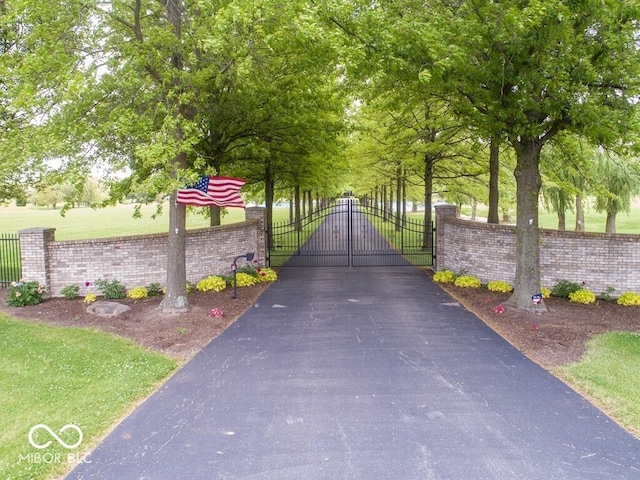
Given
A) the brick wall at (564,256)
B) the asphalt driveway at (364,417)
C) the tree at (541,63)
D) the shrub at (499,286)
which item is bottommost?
the asphalt driveway at (364,417)

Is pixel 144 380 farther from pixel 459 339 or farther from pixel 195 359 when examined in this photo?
pixel 459 339

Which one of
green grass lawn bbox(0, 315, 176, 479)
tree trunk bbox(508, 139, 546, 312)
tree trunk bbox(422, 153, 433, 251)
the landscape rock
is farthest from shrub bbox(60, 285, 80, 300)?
tree trunk bbox(422, 153, 433, 251)

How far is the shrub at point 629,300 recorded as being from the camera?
9258mm

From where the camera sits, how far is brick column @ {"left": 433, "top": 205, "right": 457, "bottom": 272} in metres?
12.9

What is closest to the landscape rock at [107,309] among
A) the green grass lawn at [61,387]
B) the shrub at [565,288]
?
the green grass lawn at [61,387]

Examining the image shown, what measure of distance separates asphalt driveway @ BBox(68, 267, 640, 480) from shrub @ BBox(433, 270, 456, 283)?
13.8 ft

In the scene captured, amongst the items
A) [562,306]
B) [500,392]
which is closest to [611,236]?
[562,306]

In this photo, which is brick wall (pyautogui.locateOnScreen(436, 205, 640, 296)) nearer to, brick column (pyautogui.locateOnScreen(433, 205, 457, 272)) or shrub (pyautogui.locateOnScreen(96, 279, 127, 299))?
brick column (pyautogui.locateOnScreen(433, 205, 457, 272))

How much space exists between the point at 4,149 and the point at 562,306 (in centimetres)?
1106

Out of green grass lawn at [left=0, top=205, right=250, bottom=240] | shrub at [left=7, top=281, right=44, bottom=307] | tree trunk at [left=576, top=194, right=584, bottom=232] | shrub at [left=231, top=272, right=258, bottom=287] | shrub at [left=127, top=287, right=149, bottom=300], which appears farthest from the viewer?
green grass lawn at [left=0, top=205, right=250, bottom=240]

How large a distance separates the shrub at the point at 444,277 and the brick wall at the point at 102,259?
20.2ft

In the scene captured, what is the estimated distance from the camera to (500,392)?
518 centimetres

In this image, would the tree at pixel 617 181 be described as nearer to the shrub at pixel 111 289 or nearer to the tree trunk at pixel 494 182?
the tree trunk at pixel 494 182

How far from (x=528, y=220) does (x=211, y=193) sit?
6.51 m
